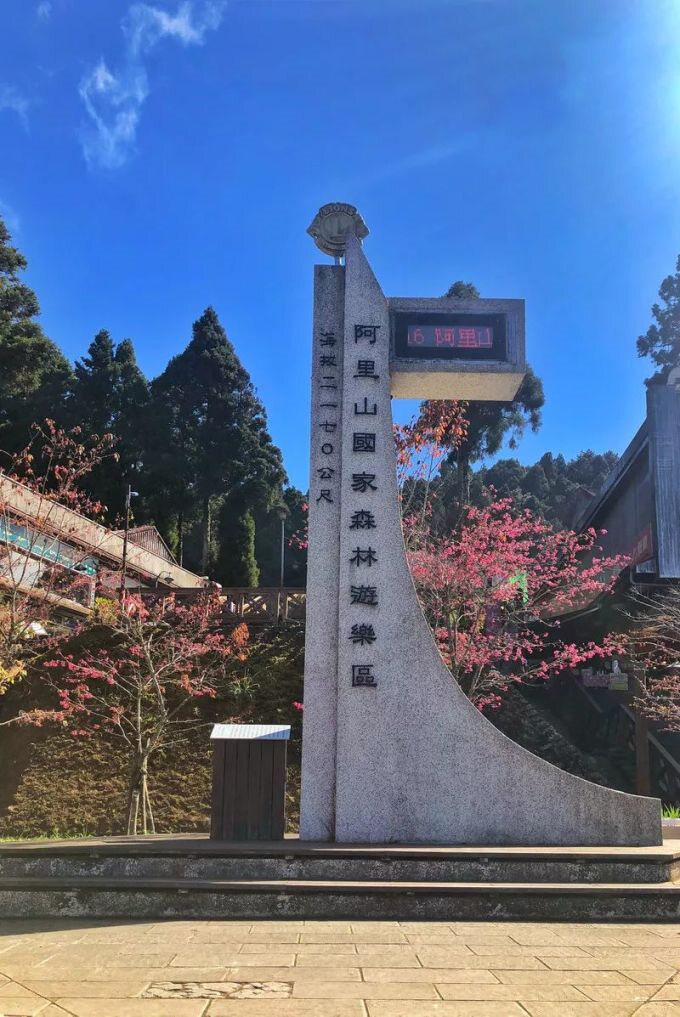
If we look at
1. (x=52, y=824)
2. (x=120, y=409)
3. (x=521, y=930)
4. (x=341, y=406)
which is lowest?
(x=52, y=824)

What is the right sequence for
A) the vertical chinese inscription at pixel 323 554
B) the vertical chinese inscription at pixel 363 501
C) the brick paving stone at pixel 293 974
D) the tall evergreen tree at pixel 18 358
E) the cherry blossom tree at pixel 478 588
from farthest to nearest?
the tall evergreen tree at pixel 18 358 → the cherry blossom tree at pixel 478 588 → the vertical chinese inscription at pixel 363 501 → the vertical chinese inscription at pixel 323 554 → the brick paving stone at pixel 293 974

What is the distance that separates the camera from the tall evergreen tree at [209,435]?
3256 cm

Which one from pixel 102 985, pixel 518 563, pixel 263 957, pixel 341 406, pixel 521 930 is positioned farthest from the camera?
pixel 518 563

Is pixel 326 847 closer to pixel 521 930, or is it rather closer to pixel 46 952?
pixel 521 930

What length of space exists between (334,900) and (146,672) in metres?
8.83

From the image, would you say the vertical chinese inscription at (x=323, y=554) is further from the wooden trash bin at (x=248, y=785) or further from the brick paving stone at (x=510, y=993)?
the brick paving stone at (x=510, y=993)

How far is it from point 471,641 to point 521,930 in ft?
17.8

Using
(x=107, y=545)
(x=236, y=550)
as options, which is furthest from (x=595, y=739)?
(x=236, y=550)

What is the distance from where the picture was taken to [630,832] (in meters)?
6.21

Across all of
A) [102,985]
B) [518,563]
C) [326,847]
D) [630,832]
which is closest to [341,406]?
[326,847]

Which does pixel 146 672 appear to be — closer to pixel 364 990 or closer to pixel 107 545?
pixel 107 545

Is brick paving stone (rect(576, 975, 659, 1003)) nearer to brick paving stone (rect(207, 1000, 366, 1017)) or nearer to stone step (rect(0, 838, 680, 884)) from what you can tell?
brick paving stone (rect(207, 1000, 366, 1017))

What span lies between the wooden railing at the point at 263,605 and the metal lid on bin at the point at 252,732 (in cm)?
1097

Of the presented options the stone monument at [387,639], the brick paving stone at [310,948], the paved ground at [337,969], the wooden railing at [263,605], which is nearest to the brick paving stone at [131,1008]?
the paved ground at [337,969]
